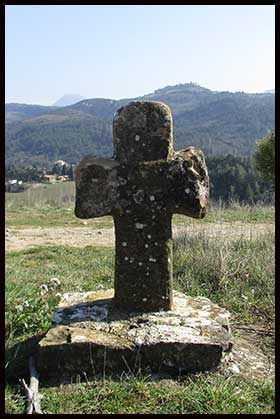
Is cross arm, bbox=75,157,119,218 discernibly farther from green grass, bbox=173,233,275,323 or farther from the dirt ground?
the dirt ground

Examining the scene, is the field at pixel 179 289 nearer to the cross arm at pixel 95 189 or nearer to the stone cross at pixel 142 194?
the stone cross at pixel 142 194

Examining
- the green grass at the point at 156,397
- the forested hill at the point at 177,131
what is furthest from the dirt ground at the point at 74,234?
the forested hill at the point at 177,131

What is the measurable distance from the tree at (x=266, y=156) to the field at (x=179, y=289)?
548cm

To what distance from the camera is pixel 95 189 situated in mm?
4617

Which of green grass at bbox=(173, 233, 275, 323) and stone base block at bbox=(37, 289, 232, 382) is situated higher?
green grass at bbox=(173, 233, 275, 323)

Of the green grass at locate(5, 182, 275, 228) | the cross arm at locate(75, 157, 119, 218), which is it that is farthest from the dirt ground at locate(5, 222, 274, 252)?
the cross arm at locate(75, 157, 119, 218)

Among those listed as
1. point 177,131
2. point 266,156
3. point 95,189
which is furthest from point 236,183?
point 177,131

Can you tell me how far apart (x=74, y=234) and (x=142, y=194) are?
896 cm

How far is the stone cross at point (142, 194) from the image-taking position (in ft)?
15.2

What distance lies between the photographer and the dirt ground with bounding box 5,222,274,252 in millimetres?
11210

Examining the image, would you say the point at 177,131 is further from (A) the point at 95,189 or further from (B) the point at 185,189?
(A) the point at 95,189

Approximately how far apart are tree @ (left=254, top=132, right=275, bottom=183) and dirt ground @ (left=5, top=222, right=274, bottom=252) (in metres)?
2.15

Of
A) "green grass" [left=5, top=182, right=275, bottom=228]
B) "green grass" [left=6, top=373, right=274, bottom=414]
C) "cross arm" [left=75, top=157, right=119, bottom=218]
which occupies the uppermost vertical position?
"cross arm" [left=75, top=157, right=119, bottom=218]
